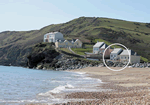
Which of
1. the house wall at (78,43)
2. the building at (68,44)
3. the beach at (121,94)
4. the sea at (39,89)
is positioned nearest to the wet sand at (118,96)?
the beach at (121,94)

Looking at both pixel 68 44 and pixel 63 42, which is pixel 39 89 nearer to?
pixel 63 42

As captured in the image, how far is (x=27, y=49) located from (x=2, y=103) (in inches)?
5112

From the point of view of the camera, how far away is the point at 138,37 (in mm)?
157125

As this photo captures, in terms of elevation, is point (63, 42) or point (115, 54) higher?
point (63, 42)

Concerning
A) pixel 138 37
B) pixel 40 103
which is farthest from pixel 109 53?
pixel 40 103

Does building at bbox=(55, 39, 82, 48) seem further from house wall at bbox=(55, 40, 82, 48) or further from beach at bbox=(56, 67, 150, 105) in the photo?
beach at bbox=(56, 67, 150, 105)

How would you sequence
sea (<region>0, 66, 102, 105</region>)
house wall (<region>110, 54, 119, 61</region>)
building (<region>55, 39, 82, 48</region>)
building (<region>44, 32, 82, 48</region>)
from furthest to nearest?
building (<region>44, 32, 82, 48</region>)
building (<region>55, 39, 82, 48</region>)
house wall (<region>110, 54, 119, 61</region>)
sea (<region>0, 66, 102, 105</region>)

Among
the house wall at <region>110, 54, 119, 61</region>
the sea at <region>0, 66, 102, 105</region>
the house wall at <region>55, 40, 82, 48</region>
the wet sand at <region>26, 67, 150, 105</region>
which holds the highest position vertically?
the house wall at <region>55, 40, 82, 48</region>

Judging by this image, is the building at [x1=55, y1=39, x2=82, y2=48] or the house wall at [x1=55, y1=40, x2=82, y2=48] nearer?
the building at [x1=55, y1=39, x2=82, y2=48]

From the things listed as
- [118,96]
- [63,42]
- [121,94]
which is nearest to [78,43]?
[63,42]

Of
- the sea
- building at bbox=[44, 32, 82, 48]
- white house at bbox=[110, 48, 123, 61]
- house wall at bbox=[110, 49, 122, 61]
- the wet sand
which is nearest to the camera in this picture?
the wet sand

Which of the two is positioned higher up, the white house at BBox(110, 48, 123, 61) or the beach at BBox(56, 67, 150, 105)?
the white house at BBox(110, 48, 123, 61)

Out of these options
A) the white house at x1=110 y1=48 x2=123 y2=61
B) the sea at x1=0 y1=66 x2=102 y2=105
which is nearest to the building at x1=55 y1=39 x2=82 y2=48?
the white house at x1=110 y1=48 x2=123 y2=61

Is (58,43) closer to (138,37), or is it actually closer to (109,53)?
(109,53)
